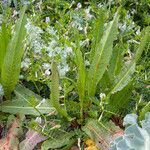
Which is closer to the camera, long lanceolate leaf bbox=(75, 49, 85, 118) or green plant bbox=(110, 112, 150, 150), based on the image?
green plant bbox=(110, 112, 150, 150)

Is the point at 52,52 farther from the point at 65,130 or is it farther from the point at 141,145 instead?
the point at 141,145

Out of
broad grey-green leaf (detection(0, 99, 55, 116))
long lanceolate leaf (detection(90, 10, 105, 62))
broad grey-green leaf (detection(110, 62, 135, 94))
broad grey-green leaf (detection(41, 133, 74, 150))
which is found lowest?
broad grey-green leaf (detection(41, 133, 74, 150))

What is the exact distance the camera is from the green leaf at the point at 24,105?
103 inches

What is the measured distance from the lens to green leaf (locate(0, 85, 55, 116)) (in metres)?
2.62

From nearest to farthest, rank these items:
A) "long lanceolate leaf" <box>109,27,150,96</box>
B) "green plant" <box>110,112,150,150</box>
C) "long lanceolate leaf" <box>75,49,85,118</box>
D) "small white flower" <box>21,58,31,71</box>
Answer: "green plant" <box>110,112,150,150</box> < "long lanceolate leaf" <box>75,49,85,118</box> < "long lanceolate leaf" <box>109,27,150,96</box> < "small white flower" <box>21,58,31,71</box>

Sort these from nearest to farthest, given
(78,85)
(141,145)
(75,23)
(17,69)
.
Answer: (141,145) < (78,85) < (17,69) < (75,23)

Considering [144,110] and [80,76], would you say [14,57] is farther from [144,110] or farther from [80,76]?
[144,110]

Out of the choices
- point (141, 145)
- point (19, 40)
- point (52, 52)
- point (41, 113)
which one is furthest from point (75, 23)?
point (141, 145)

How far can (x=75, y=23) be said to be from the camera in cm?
316

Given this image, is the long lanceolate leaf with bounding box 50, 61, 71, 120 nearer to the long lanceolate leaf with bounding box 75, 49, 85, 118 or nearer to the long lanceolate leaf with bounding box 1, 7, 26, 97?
the long lanceolate leaf with bounding box 75, 49, 85, 118

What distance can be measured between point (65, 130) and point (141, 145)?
52cm

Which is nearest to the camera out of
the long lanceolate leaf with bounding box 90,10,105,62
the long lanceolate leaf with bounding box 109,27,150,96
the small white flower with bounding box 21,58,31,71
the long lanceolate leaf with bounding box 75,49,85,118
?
the long lanceolate leaf with bounding box 75,49,85,118

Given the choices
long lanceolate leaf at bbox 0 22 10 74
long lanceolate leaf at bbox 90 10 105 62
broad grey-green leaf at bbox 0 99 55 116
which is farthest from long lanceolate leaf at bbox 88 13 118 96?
long lanceolate leaf at bbox 0 22 10 74

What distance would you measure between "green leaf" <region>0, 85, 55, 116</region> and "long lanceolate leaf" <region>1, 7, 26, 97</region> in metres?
0.09
